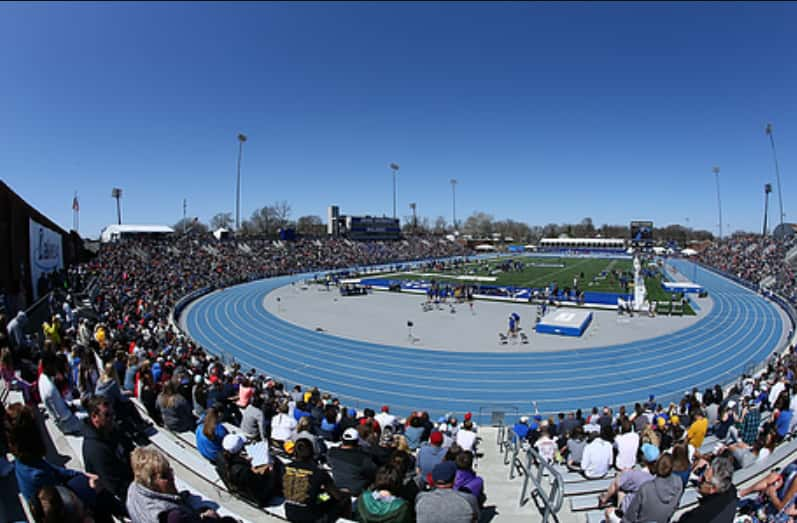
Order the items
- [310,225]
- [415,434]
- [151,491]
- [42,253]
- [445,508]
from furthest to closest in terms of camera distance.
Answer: [310,225] → [42,253] → [415,434] → [445,508] → [151,491]

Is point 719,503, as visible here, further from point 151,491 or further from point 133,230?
point 133,230

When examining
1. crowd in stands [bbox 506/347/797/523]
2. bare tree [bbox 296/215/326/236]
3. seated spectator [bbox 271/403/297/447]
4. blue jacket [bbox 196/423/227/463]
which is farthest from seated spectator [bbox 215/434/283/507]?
bare tree [bbox 296/215/326/236]

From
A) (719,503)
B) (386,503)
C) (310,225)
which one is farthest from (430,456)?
(310,225)

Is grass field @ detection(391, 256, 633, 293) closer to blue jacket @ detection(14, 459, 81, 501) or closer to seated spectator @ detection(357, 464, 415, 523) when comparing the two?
seated spectator @ detection(357, 464, 415, 523)

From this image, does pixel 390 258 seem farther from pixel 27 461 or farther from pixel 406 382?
pixel 27 461

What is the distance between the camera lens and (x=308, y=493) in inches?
169

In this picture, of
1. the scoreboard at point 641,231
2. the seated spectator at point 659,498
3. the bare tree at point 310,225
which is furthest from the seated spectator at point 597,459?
the bare tree at point 310,225

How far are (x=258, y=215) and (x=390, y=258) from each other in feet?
233

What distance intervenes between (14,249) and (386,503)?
23.6 metres

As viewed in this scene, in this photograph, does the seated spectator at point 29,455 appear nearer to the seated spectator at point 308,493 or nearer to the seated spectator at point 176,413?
the seated spectator at point 308,493

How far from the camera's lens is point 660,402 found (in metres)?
15.5

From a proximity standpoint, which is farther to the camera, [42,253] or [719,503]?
[42,253]

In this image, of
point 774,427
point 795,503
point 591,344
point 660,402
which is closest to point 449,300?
point 591,344

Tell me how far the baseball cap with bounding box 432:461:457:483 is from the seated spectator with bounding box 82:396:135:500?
313 centimetres
